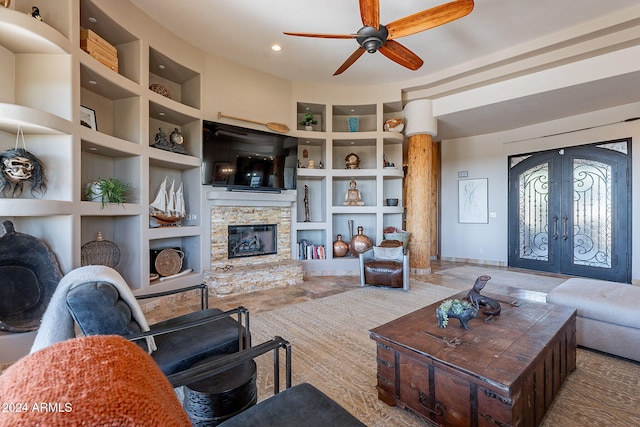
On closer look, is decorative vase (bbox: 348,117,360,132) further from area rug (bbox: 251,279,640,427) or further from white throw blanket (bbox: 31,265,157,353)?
white throw blanket (bbox: 31,265,157,353)

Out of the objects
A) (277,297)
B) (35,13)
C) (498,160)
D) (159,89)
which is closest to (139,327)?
(277,297)

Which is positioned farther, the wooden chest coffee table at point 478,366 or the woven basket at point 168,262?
Result: the woven basket at point 168,262

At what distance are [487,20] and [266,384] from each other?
4749 mm

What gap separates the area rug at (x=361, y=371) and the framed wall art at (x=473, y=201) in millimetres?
4073

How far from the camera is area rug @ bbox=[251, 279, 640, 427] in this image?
1.70 metres

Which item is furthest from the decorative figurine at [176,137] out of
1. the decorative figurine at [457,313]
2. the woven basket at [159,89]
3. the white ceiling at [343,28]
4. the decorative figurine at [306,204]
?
the decorative figurine at [457,313]

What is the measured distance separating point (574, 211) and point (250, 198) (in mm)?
5973

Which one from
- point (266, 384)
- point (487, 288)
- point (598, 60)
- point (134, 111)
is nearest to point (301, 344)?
point (266, 384)

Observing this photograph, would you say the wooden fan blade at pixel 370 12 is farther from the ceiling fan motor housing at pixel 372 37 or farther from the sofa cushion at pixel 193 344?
the sofa cushion at pixel 193 344

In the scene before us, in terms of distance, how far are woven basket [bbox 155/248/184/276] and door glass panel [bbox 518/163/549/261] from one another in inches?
261

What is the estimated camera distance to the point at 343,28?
12.4ft

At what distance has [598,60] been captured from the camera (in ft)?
12.9

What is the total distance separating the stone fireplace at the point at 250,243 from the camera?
167 inches

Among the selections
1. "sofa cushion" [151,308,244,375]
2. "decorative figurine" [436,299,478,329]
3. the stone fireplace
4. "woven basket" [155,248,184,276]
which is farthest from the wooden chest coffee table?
"woven basket" [155,248,184,276]
